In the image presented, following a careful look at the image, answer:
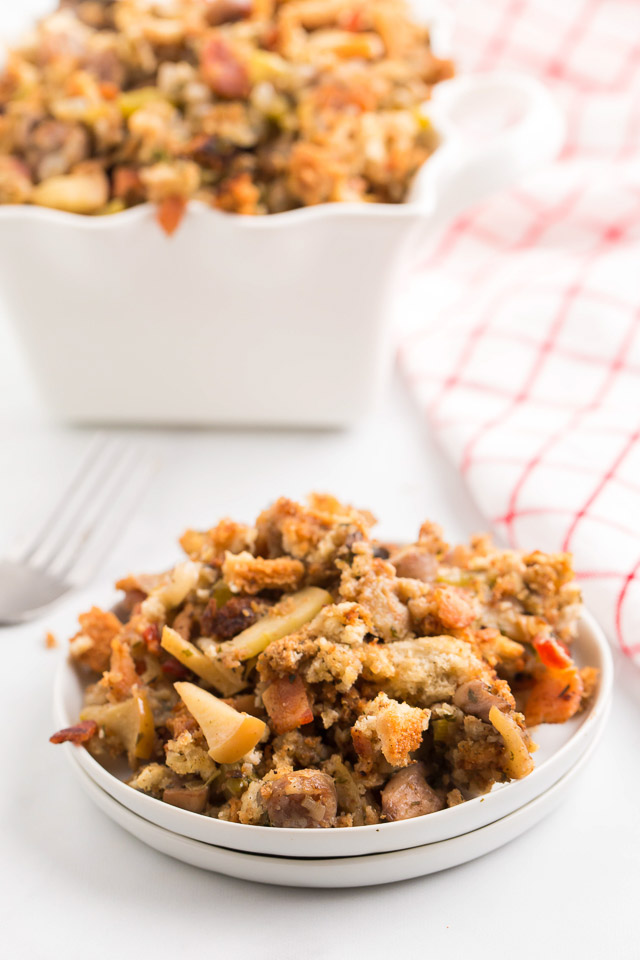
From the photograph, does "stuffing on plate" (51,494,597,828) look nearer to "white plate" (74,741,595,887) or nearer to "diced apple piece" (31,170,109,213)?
"white plate" (74,741,595,887)

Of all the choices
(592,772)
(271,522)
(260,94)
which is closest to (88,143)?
(260,94)

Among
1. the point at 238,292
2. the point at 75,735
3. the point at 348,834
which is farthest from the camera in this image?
the point at 238,292

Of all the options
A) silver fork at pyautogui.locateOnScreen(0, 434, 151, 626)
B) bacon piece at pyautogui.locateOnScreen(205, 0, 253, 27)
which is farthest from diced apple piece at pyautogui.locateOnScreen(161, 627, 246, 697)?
bacon piece at pyautogui.locateOnScreen(205, 0, 253, 27)

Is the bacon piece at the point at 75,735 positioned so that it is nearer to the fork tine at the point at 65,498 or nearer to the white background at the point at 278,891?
the white background at the point at 278,891

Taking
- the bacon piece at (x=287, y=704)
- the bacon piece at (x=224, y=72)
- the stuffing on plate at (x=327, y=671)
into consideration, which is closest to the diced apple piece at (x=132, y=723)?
the stuffing on plate at (x=327, y=671)

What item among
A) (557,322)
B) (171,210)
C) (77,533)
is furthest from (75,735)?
(557,322)

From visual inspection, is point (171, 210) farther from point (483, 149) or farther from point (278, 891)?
point (278, 891)

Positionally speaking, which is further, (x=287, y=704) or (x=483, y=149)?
(x=483, y=149)
